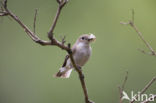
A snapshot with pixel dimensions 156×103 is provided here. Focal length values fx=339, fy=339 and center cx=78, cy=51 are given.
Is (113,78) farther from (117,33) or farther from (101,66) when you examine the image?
(117,33)

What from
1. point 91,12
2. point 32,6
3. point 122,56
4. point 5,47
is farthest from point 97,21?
point 5,47

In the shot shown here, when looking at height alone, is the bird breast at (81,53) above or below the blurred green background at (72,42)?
above

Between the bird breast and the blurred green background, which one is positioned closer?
the bird breast

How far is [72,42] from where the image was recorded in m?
3.15

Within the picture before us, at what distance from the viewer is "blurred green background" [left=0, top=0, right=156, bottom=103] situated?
315cm

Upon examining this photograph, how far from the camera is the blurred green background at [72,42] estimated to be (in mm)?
3146

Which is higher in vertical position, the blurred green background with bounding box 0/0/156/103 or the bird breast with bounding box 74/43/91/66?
the bird breast with bounding box 74/43/91/66

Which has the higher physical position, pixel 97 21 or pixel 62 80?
pixel 97 21

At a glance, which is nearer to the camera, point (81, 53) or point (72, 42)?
point (81, 53)

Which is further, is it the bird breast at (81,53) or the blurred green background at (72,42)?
the blurred green background at (72,42)

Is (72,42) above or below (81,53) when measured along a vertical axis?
below

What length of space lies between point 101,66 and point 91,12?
0.52 meters

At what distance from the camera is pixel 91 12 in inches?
126

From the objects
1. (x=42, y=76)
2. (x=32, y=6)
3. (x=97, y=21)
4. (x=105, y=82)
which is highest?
(x=32, y=6)
